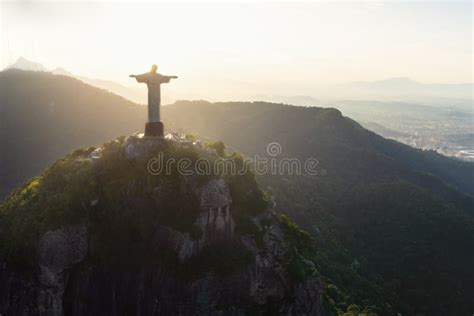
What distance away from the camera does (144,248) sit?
2259 cm

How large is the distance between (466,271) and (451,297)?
21.4 ft

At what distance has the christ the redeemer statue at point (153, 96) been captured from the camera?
81.7ft

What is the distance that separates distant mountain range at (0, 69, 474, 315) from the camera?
5112 cm

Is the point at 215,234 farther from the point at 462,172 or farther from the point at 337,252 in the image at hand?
the point at 462,172

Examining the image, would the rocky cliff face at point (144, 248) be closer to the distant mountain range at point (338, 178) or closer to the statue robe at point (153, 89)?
the statue robe at point (153, 89)

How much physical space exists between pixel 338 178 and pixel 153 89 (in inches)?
2394

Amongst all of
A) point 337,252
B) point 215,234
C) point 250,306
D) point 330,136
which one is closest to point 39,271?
point 215,234

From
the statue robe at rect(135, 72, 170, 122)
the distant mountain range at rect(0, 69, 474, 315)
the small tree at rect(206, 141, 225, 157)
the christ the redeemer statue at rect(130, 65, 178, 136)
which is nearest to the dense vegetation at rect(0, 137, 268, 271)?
the christ the redeemer statue at rect(130, 65, 178, 136)

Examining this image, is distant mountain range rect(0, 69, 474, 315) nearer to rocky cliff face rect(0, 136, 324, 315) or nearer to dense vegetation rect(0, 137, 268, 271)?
rocky cliff face rect(0, 136, 324, 315)

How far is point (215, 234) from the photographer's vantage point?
2241cm

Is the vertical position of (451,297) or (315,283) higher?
(315,283)

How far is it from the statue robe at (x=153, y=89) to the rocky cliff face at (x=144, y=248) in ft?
6.12

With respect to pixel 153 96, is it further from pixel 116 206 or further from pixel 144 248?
pixel 144 248

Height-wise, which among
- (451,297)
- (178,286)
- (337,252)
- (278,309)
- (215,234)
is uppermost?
(215,234)
